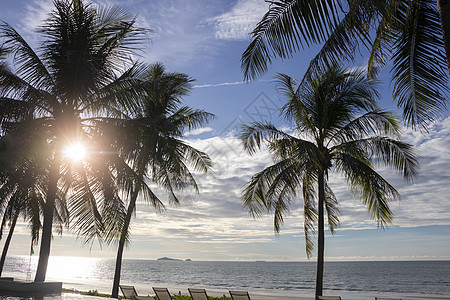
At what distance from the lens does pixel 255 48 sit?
5.39m

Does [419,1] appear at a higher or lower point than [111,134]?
higher

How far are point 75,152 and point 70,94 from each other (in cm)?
125

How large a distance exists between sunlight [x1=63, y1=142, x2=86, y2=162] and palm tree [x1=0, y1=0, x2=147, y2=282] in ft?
0.31

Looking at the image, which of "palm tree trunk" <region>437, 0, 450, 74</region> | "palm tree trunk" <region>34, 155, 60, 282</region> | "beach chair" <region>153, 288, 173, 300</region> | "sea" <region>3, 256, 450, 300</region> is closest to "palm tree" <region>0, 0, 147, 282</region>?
"palm tree trunk" <region>34, 155, 60, 282</region>

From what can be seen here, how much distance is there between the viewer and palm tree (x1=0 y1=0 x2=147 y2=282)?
7.82m

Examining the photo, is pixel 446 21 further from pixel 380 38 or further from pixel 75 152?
pixel 75 152

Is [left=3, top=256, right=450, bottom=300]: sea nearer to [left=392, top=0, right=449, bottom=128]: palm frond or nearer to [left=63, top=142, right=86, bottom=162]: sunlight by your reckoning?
[left=63, top=142, right=86, bottom=162]: sunlight

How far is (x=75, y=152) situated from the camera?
328 inches

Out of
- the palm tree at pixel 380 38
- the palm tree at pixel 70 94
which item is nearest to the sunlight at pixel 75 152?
the palm tree at pixel 70 94

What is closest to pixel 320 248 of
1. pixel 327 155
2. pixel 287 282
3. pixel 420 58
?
pixel 327 155

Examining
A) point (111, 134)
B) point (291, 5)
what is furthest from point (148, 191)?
point (291, 5)

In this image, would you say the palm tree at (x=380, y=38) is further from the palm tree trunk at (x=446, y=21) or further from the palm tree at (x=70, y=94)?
the palm tree at (x=70, y=94)

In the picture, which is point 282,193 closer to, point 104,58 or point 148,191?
point 148,191

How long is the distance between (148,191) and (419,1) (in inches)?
264
